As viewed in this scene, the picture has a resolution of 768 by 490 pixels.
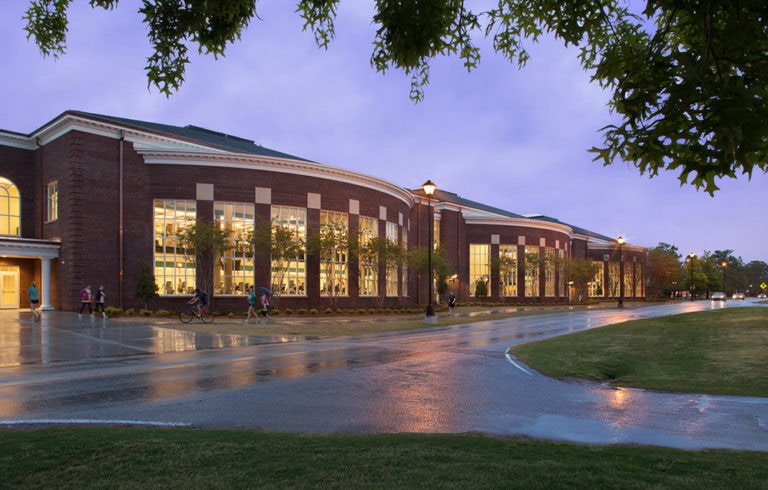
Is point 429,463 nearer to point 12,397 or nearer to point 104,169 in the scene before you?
point 12,397

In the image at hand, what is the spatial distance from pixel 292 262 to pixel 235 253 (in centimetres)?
447

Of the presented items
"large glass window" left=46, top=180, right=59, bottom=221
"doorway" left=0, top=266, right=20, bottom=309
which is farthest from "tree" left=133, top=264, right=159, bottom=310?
"doorway" left=0, top=266, right=20, bottom=309

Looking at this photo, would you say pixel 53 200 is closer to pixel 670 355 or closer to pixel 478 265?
pixel 670 355

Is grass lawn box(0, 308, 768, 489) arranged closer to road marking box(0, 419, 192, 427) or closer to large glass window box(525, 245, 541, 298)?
road marking box(0, 419, 192, 427)

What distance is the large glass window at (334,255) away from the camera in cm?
4097

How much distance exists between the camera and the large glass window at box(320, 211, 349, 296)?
41.0 meters

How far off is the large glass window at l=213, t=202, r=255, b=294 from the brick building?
7cm

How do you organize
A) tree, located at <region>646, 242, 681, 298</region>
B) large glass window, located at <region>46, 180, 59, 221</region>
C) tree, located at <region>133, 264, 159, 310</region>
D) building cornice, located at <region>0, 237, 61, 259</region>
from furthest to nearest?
tree, located at <region>646, 242, 681, 298</region> < large glass window, located at <region>46, 180, 59, 221</region> < tree, located at <region>133, 264, 159, 310</region> < building cornice, located at <region>0, 237, 61, 259</region>

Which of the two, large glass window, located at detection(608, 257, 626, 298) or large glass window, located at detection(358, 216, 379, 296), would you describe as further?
large glass window, located at detection(608, 257, 626, 298)

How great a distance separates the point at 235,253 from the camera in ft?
127

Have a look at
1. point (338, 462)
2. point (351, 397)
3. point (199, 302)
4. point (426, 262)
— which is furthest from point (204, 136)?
point (338, 462)

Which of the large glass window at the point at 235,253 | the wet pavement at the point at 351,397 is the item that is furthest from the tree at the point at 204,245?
the wet pavement at the point at 351,397

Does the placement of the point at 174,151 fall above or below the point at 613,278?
above

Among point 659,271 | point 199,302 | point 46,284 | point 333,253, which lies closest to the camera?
point 199,302
